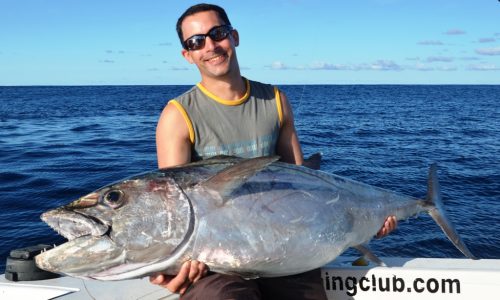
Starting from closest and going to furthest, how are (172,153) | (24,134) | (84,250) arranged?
(84,250), (172,153), (24,134)

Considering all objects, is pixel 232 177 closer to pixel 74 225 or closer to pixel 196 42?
pixel 74 225

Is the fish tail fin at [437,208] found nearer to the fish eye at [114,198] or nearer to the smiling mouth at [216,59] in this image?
the smiling mouth at [216,59]

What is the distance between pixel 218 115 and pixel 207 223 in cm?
98

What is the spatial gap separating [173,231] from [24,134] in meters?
21.5

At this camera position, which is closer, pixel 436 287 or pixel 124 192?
pixel 124 192

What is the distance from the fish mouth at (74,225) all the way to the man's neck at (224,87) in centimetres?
133

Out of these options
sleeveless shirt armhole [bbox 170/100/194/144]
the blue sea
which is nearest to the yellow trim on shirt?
sleeveless shirt armhole [bbox 170/100/194/144]

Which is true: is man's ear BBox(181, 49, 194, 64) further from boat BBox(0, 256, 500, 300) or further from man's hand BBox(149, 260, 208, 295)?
boat BBox(0, 256, 500, 300)

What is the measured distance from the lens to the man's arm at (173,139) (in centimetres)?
301

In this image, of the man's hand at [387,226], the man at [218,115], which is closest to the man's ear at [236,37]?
the man at [218,115]

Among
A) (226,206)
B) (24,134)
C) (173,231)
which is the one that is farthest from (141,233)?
(24,134)

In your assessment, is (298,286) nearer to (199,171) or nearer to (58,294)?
(199,171)

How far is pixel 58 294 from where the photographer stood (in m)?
3.34

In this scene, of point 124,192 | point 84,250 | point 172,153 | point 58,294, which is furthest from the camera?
point 58,294
